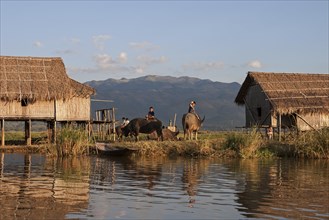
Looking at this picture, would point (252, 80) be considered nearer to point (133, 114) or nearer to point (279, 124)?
point (279, 124)

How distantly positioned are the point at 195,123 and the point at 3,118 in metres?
11.0

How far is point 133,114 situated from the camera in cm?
15125

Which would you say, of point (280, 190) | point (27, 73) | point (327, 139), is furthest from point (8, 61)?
point (280, 190)

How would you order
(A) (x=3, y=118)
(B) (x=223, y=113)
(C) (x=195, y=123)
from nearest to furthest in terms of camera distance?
(C) (x=195, y=123)
(A) (x=3, y=118)
(B) (x=223, y=113)

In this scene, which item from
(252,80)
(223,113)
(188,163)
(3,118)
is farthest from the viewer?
(223,113)

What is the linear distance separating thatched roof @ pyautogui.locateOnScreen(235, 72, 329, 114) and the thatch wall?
35.8 feet

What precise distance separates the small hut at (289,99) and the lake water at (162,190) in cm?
1286

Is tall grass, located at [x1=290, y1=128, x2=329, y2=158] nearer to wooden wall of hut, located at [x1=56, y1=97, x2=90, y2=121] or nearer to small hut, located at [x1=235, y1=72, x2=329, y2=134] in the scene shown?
small hut, located at [x1=235, y1=72, x2=329, y2=134]

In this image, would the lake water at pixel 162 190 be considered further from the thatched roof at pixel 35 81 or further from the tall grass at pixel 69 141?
the thatched roof at pixel 35 81

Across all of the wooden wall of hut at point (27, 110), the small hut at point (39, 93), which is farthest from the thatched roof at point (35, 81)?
the wooden wall of hut at point (27, 110)

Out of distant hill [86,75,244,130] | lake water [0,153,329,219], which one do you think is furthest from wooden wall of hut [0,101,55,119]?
distant hill [86,75,244,130]

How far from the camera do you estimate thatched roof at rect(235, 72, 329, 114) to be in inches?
1326

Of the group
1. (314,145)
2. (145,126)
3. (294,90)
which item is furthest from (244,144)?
(294,90)

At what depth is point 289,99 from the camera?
3397 centimetres
